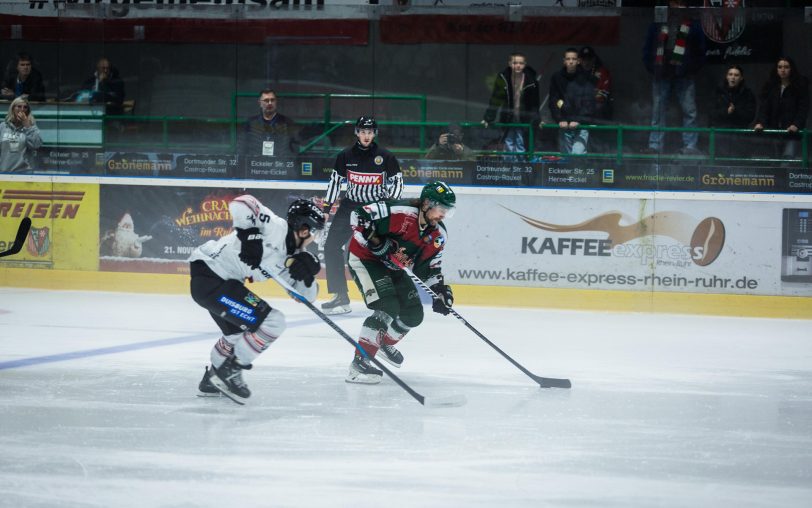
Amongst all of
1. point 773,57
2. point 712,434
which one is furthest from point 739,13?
point 712,434

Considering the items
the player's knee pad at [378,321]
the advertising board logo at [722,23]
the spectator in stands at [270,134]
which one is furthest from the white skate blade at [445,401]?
the advertising board logo at [722,23]

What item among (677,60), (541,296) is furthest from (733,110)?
(541,296)

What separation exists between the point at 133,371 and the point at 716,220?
505 cm

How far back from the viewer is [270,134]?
9945mm

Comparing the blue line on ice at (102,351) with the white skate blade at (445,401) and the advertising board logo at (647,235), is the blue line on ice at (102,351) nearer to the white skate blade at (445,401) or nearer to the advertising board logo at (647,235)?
the white skate blade at (445,401)

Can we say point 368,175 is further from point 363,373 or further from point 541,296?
point 363,373

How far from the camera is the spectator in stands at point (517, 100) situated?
959cm

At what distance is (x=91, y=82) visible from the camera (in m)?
10.2

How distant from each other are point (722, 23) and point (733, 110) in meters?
0.75

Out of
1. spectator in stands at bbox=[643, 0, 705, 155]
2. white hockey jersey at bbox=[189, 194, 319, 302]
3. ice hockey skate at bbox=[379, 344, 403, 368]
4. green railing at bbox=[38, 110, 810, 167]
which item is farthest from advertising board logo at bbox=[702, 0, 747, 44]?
white hockey jersey at bbox=[189, 194, 319, 302]

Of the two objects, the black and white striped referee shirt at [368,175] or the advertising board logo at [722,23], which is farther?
the advertising board logo at [722,23]

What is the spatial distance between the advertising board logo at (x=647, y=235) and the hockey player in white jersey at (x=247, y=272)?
447cm

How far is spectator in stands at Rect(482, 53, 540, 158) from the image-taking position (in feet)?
31.4

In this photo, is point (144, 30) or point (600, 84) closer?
point (600, 84)
